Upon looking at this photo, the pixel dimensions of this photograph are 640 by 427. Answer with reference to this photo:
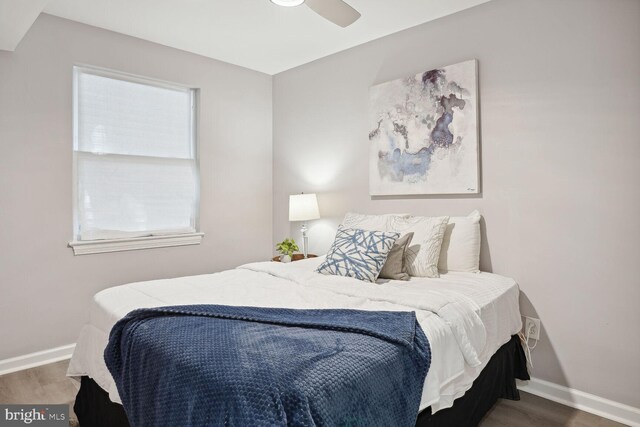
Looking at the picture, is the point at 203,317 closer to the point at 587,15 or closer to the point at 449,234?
the point at 449,234

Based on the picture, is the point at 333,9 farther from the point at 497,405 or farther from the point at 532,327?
the point at 497,405

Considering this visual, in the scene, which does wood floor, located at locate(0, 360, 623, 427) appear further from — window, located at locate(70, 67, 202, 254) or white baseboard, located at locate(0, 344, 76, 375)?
window, located at locate(70, 67, 202, 254)

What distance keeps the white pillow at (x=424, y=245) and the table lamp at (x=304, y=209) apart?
1.10 meters

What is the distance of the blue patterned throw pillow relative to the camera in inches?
98.4

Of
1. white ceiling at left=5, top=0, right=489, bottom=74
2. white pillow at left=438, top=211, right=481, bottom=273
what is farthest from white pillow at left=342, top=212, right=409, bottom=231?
white ceiling at left=5, top=0, right=489, bottom=74

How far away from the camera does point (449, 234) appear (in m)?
2.77

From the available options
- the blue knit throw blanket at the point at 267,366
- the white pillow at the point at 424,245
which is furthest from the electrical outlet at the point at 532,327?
the blue knit throw blanket at the point at 267,366

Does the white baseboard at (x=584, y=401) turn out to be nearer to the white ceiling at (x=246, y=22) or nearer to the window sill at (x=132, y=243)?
the white ceiling at (x=246, y=22)

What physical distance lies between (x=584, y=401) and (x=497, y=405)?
50 centimetres

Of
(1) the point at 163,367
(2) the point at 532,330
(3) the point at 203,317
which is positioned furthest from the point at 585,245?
(1) the point at 163,367

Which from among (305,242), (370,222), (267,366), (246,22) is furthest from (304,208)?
(267,366)

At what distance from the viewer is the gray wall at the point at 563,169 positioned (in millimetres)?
2244

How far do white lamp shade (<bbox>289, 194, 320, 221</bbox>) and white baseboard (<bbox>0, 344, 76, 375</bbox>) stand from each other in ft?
6.52

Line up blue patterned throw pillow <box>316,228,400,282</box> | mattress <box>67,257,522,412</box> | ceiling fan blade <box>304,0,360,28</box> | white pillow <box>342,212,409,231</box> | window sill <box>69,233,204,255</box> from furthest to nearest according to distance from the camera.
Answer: window sill <box>69,233,204,255</box>
white pillow <box>342,212,409,231</box>
blue patterned throw pillow <box>316,228,400,282</box>
ceiling fan blade <box>304,0,360,28</box>
mattress <box>67,257,522,412</box>
